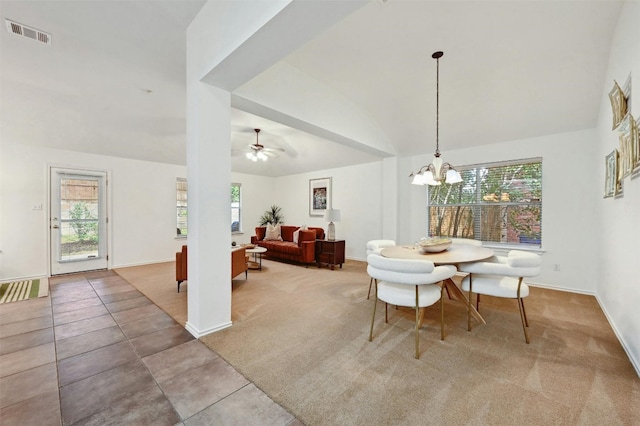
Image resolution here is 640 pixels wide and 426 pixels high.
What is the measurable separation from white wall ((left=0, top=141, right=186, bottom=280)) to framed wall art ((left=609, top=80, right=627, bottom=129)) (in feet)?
23.9

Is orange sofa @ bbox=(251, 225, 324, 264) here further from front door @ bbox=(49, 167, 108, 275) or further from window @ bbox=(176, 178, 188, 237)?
front door @ bbox=(49, 167, 108, 275)

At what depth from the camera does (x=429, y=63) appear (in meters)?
3.23

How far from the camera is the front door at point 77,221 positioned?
4816 millimetres

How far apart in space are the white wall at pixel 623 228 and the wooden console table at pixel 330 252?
3780mm

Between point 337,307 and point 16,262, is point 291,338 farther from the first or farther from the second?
point 16,262

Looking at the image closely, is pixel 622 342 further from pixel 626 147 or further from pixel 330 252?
pixel 330 252

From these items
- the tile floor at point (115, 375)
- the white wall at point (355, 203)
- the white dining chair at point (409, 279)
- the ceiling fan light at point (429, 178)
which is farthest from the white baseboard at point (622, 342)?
the white wall at point (355, 203)

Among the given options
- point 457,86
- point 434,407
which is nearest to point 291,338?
point 434,407

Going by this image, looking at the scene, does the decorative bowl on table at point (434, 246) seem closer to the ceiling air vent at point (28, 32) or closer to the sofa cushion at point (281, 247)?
the sofa cushion at point (281, 247)

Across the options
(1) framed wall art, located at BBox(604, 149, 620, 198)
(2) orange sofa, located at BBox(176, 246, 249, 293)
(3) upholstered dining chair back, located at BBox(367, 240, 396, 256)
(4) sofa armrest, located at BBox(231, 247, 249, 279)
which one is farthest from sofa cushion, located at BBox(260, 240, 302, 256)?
(1) framed wall art, located at BBox(604, 149, 620, 198)

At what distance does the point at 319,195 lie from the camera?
284 inches

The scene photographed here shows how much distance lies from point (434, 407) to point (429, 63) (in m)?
3.53

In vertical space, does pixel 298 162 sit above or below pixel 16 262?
above

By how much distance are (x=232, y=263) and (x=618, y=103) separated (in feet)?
15.6
